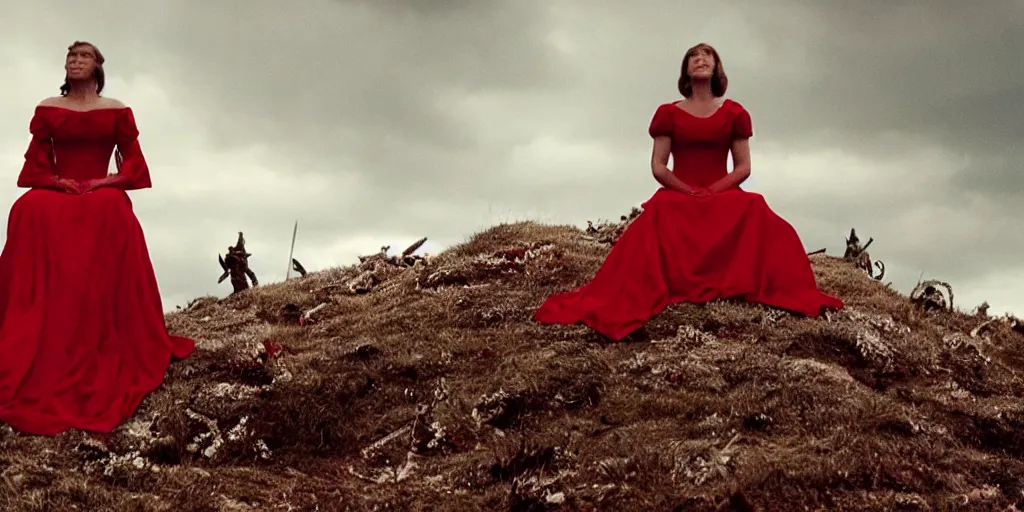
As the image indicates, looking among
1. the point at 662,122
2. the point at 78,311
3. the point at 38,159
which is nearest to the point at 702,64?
the point at 662,122

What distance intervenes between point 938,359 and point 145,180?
9.64m

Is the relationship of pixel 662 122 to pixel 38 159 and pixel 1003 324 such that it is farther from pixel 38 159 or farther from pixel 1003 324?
pixel 38 159

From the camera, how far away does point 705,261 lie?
11.5 m

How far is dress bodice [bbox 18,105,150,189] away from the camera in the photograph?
Result: 1060cm

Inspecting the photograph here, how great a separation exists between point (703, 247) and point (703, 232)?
190mm

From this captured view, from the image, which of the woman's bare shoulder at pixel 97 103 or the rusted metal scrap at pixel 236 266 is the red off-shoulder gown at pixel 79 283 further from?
the rusted metal scrap at pixel 236 266

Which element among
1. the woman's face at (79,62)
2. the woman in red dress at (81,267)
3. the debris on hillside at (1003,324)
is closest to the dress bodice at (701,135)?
the debris on hillside at (1003,324)

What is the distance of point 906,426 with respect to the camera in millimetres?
7961

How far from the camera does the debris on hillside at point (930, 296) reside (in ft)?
45.8

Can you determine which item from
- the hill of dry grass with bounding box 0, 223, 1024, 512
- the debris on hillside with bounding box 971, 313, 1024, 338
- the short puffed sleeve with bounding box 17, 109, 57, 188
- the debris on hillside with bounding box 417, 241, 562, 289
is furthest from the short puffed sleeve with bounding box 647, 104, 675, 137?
the short puffed sleeve with bounding box 17, 109, 57, 188

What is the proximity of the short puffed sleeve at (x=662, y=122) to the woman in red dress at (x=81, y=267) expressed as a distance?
626cm

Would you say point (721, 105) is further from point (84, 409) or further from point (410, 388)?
point (84, 409)

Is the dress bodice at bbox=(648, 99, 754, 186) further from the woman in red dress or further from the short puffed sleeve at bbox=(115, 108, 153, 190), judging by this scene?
the woman in red dress

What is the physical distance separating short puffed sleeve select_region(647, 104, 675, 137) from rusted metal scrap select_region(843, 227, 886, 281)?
6.73m
